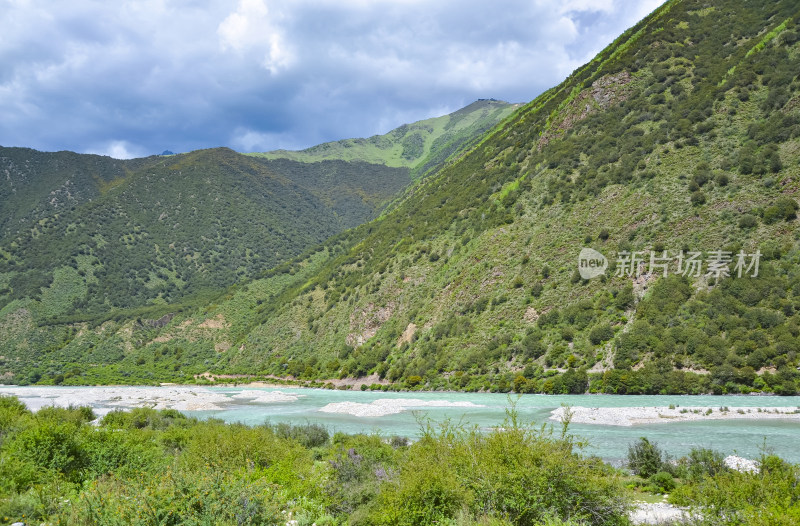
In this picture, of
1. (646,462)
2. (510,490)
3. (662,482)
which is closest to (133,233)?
(646,462)

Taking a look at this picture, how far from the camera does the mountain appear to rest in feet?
120

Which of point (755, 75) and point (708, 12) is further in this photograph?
point (708, 12)

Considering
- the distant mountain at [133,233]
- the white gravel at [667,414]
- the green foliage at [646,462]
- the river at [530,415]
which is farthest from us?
the distant mountain at [133,233]

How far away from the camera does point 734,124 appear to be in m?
49.3

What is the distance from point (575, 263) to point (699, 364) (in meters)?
18.5

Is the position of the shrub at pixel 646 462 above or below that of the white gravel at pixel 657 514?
below

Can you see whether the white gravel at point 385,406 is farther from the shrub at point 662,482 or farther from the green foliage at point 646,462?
the shrub at point 662,482

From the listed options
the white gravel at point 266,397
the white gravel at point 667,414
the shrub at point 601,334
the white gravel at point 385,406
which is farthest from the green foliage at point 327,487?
the white gravel at point 266,397

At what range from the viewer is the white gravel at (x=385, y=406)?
3444cm

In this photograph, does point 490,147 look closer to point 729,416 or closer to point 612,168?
point 612,168

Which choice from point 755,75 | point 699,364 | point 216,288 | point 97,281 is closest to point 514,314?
point 699,364

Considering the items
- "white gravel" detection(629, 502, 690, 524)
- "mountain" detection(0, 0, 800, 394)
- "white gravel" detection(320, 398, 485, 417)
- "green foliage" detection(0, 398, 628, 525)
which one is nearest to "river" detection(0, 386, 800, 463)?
"white gravel" detection(320, 398, 485, 417)

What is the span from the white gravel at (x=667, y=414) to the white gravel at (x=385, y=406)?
10.5 m

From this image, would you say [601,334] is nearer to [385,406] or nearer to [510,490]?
[385,406]
